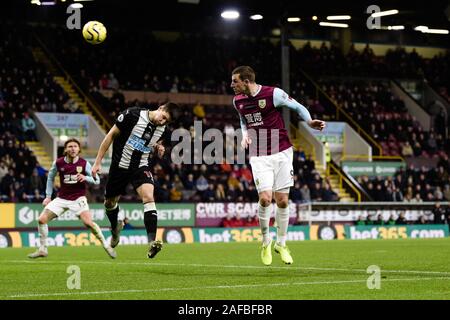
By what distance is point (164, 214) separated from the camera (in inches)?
1257

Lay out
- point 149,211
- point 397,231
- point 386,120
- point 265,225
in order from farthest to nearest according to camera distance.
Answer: point 386,120 → point 397,231 → point 149,211 → point 265,225

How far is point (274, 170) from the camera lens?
1314cm

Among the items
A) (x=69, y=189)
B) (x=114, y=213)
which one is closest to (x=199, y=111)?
(x=69, y=189)

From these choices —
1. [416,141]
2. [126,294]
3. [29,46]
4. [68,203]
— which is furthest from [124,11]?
[126,294]

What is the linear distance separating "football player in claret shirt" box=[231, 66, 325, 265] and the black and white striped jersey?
1.52 m

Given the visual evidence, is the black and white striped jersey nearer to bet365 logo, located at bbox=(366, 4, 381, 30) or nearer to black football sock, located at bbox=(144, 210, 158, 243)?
black football sock, located at bbox=(144, 210, 158, 243)

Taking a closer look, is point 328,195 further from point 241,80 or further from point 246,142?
point 246,142

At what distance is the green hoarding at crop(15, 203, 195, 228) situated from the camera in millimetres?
29219

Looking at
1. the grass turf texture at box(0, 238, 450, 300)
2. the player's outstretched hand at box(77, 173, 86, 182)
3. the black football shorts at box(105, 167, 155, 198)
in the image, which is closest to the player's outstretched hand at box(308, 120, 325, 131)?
the grass turf texture at box(0, 238, 450, 300)

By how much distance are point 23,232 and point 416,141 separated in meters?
23.6

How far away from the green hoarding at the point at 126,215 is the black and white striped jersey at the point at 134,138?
15785mm

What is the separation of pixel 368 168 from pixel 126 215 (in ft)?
47.8

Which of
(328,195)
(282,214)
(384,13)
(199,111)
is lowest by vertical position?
(282,214)

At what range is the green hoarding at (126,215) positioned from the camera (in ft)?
95.9
